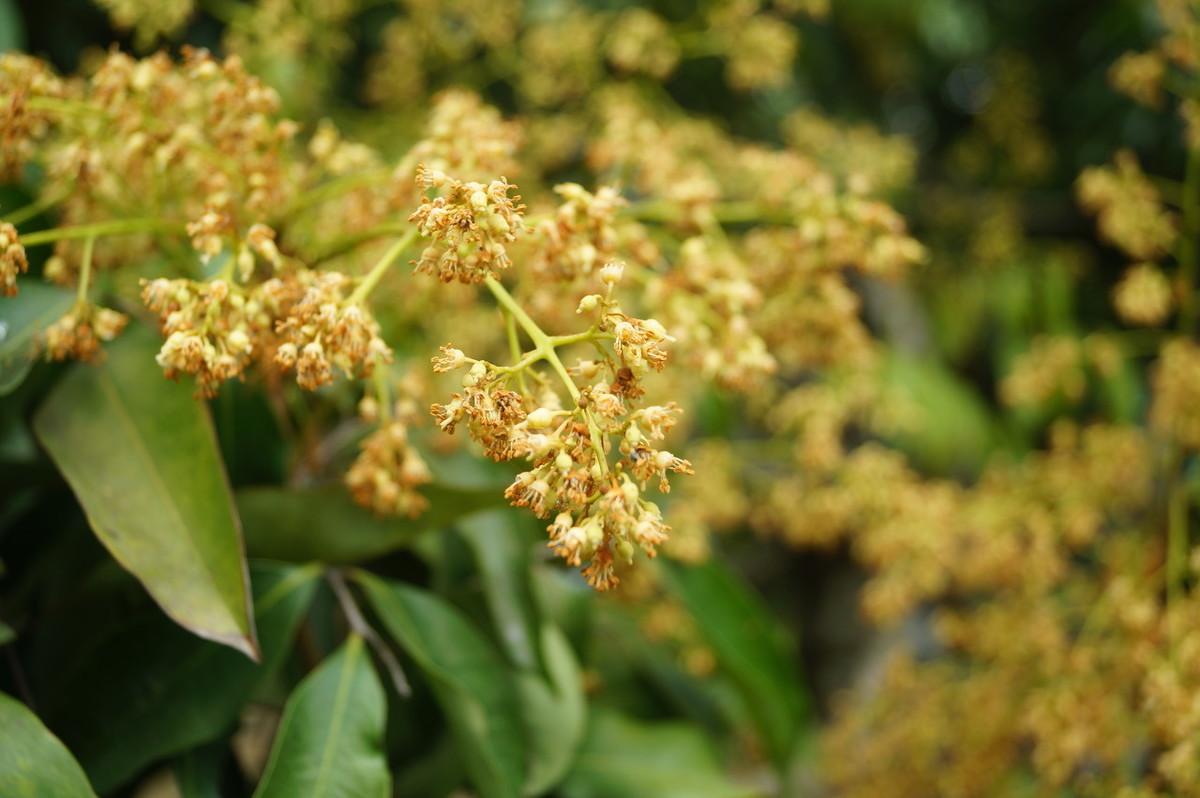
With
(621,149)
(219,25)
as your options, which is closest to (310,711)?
(621,149)

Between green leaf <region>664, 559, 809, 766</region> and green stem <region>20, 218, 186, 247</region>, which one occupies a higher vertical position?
green stem <region>20, 218, 186, 247</region>

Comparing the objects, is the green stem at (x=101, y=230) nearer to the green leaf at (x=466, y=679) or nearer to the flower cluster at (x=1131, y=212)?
the green leaf at (x=466, y=679)

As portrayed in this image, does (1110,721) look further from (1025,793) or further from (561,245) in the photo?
(561,245)

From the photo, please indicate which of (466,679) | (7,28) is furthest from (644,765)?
(7,28)

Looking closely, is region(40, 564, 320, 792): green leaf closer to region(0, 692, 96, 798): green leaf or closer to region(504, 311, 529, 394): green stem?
region(0, 692, 96, 798): green leaf

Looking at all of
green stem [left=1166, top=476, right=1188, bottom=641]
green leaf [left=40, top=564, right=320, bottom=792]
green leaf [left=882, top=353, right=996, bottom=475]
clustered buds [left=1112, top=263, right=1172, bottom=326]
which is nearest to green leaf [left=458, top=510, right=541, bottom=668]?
green leaf [left=40, top=564, right=320, bottom=792]

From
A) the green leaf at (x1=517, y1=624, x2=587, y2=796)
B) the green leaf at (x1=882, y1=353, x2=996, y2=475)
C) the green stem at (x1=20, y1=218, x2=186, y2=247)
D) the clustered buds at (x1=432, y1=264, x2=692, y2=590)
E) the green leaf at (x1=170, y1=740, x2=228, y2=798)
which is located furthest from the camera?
the green leaf at (x1=882, y1=353, x2=996, y2=475)

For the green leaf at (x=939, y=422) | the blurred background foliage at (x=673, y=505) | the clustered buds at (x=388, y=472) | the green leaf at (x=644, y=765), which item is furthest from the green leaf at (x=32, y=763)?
the green leaf at (x=939, y=422)

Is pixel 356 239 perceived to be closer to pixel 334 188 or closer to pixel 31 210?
pixel 334 188
